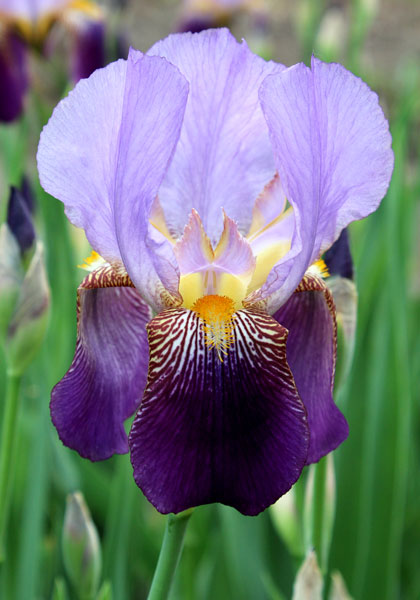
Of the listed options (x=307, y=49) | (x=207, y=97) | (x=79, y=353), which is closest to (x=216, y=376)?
(x=79, y=353)

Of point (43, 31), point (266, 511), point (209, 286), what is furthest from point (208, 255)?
point (43, 31)

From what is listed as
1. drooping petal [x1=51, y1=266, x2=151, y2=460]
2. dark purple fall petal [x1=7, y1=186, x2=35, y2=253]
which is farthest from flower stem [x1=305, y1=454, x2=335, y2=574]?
dark purple fall petal [x1=7, y1=186, x2=35, y2=253]

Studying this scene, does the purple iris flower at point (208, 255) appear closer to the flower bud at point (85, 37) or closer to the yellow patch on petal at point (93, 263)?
the yellow patch on petal at point (93, 263)

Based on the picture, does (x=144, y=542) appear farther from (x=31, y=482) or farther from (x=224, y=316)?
(x=224, y=316)

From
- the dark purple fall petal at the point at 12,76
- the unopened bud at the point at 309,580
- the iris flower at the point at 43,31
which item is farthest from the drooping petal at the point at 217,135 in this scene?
the iris flower at the point at 43,31

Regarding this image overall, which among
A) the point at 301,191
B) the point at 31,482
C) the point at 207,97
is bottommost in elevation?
the point at 31,482

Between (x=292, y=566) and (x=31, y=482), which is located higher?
(x=31, y=482)
